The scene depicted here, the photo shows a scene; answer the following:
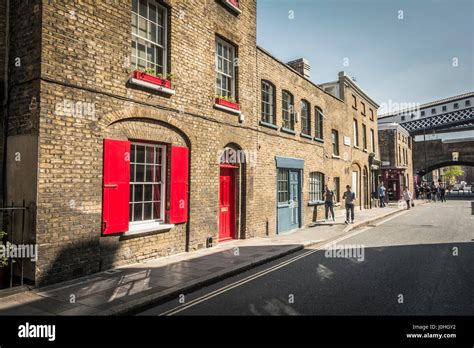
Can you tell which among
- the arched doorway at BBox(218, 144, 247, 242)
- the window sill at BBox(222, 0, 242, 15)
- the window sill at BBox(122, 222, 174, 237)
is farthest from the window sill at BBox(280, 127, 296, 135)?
the window sill at BBox(122, 222, 174, 237)

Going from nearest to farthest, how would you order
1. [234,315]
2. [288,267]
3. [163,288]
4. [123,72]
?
[234,315]
[163,288]
[123,72]
[288,267]

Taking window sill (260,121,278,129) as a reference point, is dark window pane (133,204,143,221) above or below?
below

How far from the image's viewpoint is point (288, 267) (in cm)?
731

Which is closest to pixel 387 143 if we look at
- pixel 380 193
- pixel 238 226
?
pixel 380 193

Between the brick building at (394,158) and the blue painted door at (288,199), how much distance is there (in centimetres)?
2295

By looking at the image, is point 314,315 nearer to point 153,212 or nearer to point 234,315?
point 234,315

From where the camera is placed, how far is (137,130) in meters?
Answer: 7.08

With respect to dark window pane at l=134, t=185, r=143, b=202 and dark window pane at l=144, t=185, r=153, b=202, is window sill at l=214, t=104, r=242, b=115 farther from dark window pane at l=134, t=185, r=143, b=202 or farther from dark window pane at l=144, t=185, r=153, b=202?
dark window pane at l=134, t=185, r=143, b=202

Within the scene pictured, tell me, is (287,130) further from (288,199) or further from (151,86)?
(151,86)

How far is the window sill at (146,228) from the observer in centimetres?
690

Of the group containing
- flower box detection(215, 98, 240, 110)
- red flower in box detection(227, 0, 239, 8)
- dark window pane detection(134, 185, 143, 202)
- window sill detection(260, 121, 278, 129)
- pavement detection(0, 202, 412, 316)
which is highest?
red flower in box detection(227, 0, 239, 8)

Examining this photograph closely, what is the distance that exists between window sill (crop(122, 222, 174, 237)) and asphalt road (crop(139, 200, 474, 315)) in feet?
7.20

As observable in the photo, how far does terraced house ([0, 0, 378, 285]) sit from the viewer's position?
5.68 metres
